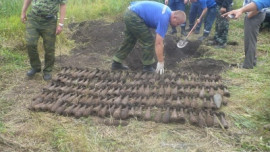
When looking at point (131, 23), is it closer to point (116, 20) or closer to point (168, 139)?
point (168, 139)

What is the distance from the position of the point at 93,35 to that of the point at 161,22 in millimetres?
3219

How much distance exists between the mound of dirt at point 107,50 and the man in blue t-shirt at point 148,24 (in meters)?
0.63

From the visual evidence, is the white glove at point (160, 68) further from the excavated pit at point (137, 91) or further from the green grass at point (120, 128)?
the green grass at point (120, 128)

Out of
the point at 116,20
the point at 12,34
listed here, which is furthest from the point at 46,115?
the point at 116,20

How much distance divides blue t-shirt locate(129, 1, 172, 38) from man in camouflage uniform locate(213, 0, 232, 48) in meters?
2.27

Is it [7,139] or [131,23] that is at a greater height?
[131,23]

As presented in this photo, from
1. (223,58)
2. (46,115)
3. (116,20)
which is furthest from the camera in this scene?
→ (116,20)

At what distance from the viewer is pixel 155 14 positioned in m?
4.69

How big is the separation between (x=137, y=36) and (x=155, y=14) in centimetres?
60

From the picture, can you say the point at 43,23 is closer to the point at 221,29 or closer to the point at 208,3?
the point at 221,29

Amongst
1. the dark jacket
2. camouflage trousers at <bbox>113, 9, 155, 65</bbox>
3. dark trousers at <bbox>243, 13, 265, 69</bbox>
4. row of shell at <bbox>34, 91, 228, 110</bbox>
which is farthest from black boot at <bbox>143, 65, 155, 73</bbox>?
the dark jacket

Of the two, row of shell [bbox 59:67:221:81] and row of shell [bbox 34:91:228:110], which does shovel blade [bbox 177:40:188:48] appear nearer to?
row of shell [bbox 59:67:221:81]

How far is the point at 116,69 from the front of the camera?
18.1 feet

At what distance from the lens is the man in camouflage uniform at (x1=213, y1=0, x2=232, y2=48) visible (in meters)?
6.39
